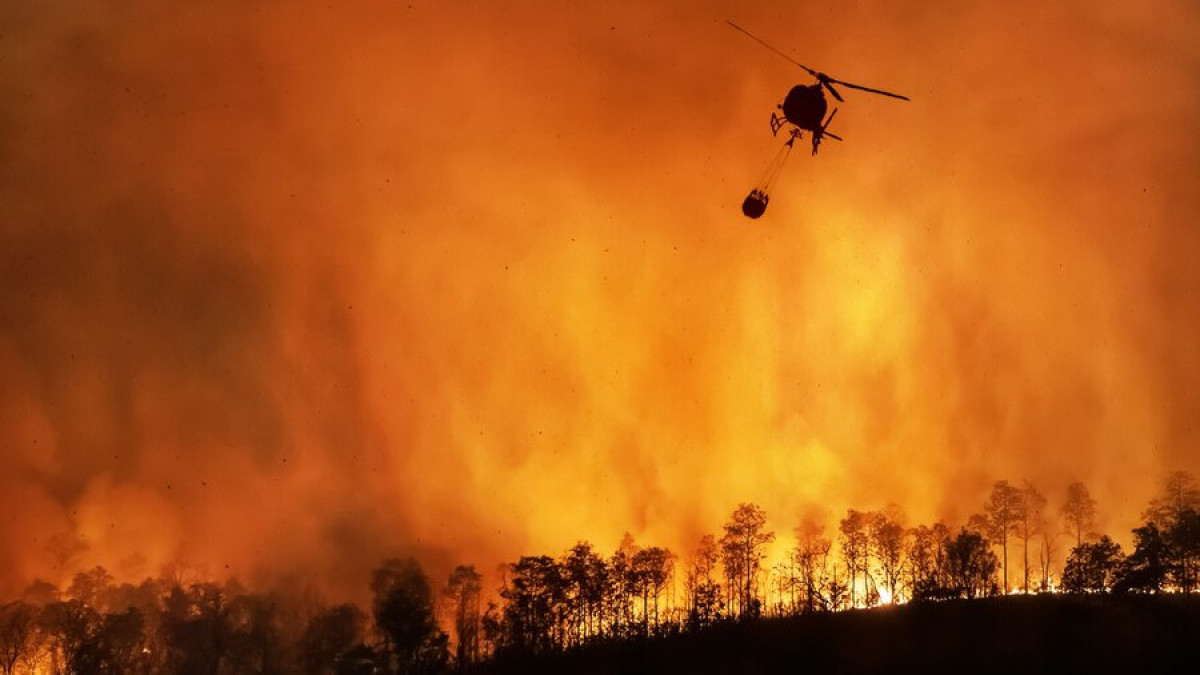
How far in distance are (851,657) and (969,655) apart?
15.2 ft

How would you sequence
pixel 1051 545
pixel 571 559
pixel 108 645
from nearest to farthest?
A: pixel 571 559 < pixel 108 645 < pixel 1051 545

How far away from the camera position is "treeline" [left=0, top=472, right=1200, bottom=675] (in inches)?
2839

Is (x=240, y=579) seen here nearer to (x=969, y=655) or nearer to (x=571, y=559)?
(x=571, y=559)

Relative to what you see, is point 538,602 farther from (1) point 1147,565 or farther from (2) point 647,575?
(1) point 1147,565

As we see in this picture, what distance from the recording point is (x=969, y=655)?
38.2 meters

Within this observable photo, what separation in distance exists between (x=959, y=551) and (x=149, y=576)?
117 meters

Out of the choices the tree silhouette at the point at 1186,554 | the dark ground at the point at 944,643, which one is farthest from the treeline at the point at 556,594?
the dark ground at the point at 944,643

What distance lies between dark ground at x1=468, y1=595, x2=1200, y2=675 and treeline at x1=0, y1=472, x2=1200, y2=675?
31.0ft

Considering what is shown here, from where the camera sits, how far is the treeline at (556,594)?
72100mm

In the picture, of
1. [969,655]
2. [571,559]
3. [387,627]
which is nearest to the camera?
[969,655]

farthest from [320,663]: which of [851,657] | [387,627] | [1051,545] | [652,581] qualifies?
[1051,545]

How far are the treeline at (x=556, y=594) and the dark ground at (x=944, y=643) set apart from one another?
945 centimetres

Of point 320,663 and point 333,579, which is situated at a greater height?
point 333,579

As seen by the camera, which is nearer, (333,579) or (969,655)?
(969,655)
